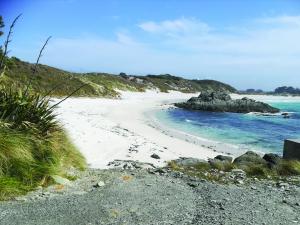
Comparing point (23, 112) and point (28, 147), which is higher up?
point (23, 112)

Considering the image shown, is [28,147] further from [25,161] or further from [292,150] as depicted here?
[292,150]

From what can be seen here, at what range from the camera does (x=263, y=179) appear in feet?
32.2

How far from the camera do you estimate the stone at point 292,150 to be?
1292 cm

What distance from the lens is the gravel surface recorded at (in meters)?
6.14

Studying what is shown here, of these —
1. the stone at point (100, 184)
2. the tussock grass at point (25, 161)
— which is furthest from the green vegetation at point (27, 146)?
the stone at point (100, 184)

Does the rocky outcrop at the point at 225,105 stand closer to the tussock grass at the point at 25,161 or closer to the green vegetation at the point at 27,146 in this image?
the green vegetation at the point at 27,146

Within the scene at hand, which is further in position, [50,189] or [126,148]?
[126,148]

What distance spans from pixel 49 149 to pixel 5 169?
1207mm

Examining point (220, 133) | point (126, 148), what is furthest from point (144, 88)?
point (126, 148)

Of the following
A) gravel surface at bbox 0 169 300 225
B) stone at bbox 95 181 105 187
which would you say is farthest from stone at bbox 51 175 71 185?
stone at bbox 95 181 105 187

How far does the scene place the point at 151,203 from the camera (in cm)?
693

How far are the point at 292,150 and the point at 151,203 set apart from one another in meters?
7.53

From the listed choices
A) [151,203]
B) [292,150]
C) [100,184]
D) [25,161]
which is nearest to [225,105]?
[292,150]

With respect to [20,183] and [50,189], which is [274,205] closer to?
[50,189]
